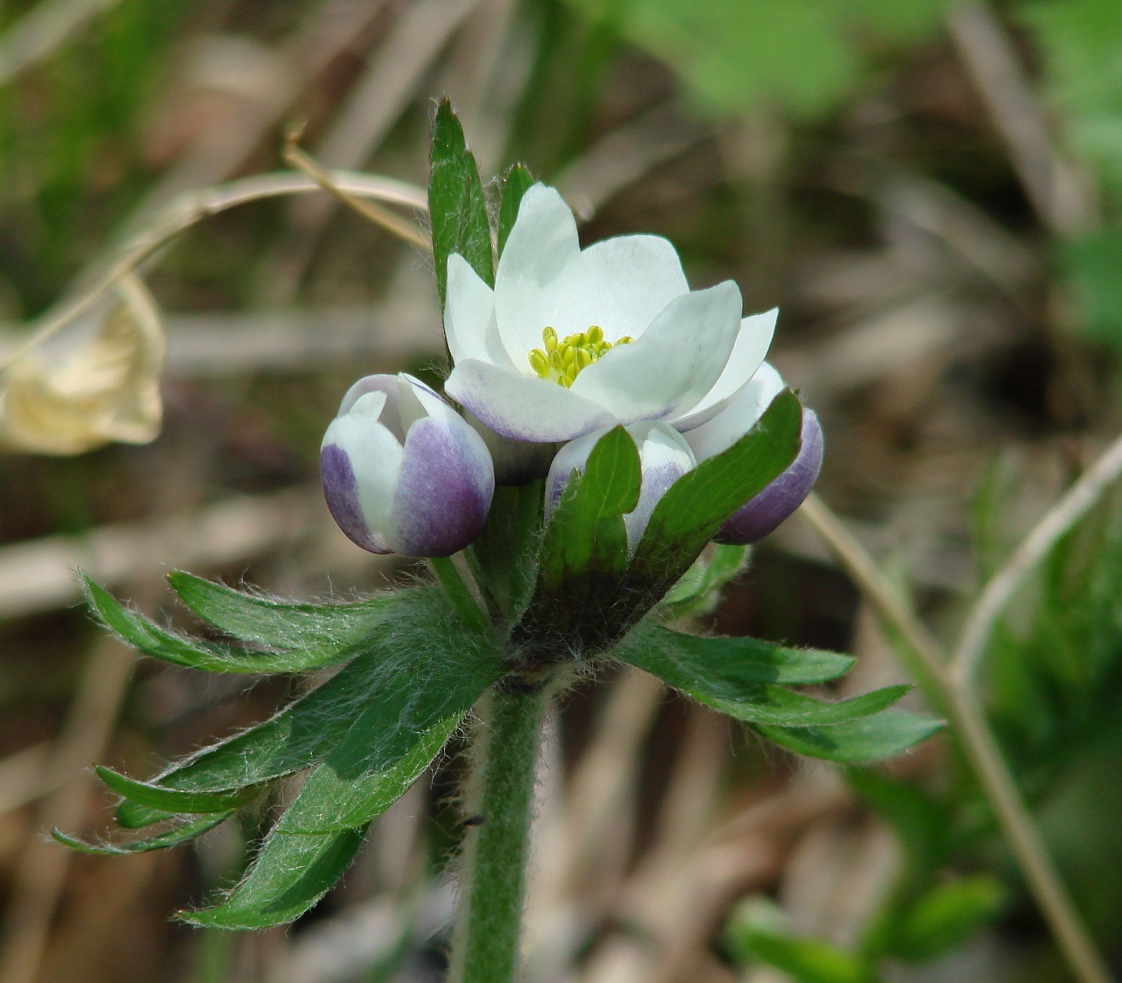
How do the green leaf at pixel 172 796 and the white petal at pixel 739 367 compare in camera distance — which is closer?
the green leaf at pixel 172 796

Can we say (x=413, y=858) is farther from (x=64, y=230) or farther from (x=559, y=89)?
(x=559, y=89)

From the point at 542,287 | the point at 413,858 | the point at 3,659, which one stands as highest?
the point at 542,287

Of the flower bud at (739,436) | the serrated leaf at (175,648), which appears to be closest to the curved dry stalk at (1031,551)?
the flower bud at (739,436)

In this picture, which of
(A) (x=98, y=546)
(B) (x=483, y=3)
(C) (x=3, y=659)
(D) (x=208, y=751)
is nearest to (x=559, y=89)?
(B) (x=483, y=3)

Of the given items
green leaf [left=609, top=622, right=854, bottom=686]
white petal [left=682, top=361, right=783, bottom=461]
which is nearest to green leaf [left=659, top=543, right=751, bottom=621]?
green leaf [left=609, top=622, right=854, bottom=686]

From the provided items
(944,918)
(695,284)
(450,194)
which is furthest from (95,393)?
(695,284)

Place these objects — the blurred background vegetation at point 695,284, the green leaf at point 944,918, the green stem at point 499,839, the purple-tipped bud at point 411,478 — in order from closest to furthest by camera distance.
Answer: the purple-tipped bud at point 411,478
the green stem at point 499,839
the green leaf at point 944,918
the blurred background vegetation at point 695,284

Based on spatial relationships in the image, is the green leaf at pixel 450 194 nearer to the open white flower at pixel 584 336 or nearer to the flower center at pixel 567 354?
the open white flower at pixel 584 336

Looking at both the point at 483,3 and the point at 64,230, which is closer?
the point at 64,230
